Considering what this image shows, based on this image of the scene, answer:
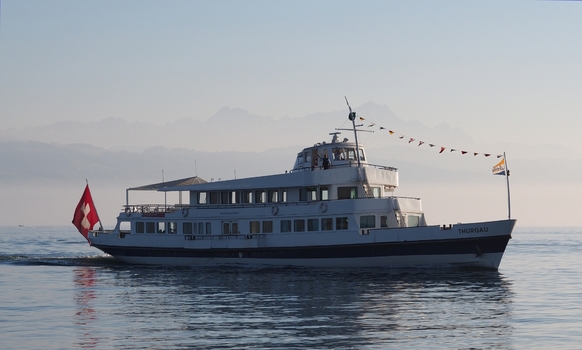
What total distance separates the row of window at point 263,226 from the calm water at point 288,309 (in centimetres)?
227

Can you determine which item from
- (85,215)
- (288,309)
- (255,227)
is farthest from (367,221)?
(85,215)

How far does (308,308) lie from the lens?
26.0 meters

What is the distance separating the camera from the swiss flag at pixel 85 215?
50.9m

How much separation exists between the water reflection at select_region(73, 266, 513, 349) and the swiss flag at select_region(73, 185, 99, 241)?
11.2 m

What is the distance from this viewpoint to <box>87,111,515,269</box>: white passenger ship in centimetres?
3731

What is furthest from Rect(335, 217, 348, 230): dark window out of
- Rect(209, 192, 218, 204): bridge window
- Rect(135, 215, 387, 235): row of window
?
Rect(209, 192, 218, 204): bridge window

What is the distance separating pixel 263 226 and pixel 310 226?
3125mm

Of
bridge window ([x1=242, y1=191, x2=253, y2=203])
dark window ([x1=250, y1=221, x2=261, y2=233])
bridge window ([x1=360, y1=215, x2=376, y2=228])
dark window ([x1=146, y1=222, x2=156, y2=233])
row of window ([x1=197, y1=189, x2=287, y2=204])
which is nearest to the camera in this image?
bridge window ([x1=360, y1=215, x2=376, y2=228])

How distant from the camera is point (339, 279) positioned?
35.7m

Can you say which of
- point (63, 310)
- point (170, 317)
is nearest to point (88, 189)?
point (63, 310)

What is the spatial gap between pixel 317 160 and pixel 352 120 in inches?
118

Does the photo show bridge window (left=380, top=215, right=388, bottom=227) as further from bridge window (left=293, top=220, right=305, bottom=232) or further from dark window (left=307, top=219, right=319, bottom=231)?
bridge window (left=293, top=220, right=305, bottom=232)

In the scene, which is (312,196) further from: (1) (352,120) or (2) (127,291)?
→ (2) (127,291)

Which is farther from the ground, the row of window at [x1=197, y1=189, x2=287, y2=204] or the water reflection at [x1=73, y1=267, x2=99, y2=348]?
the row of window at [x1=197, y1=189, x2=287, y2=204]
